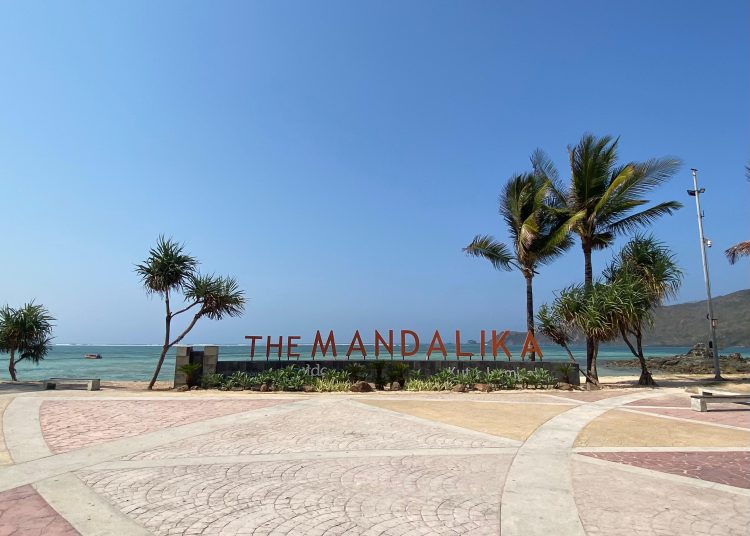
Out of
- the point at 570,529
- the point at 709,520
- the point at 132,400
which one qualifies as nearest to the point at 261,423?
the point at 132,400

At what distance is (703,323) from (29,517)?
174403mm

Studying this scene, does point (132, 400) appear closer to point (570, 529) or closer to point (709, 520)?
point (570, 529)

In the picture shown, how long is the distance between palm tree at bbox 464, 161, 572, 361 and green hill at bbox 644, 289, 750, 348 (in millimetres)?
101832

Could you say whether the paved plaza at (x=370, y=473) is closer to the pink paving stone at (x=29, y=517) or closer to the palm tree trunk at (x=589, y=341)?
the pink paving stone at (x=29, y=517)

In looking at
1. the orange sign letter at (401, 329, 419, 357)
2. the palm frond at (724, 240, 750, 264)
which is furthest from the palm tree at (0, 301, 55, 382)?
the palm frond at (724, 240, 750, 264)

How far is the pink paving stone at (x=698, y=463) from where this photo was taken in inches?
225

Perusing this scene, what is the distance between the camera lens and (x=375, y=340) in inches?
794

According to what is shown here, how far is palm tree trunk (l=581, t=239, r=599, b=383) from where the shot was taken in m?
19.0

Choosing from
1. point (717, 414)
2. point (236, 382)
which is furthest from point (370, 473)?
point (236, 382)

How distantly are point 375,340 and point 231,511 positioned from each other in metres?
15.7

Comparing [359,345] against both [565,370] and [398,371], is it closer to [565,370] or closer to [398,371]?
[398,371]

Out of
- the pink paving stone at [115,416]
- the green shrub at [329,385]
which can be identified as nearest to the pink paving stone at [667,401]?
the green shrub at [329,385]

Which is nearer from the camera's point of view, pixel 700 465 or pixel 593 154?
pixel 700 465

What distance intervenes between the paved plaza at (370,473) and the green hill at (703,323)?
116 meters
